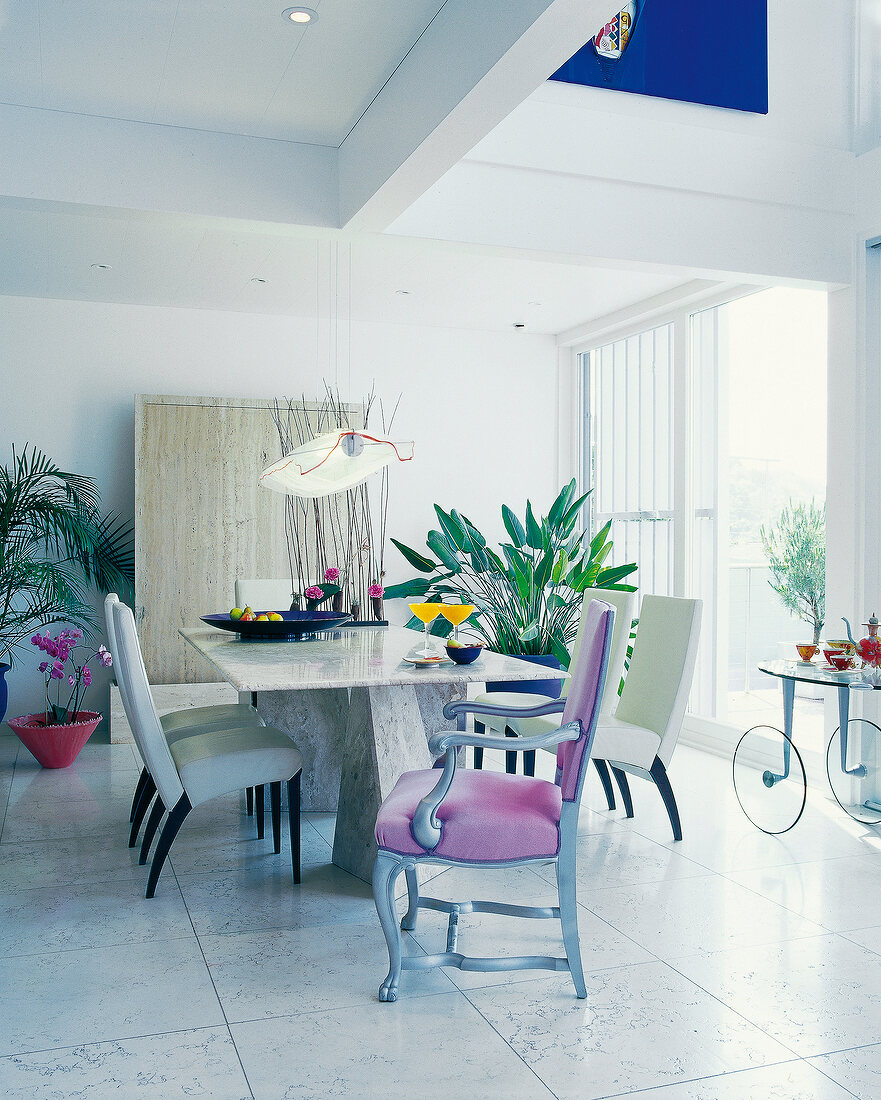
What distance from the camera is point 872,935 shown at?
293 centimetres

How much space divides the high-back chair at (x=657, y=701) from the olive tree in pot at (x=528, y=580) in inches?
50.6

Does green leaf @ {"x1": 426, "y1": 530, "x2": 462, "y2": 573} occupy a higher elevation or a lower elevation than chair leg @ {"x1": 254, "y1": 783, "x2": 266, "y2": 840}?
higher

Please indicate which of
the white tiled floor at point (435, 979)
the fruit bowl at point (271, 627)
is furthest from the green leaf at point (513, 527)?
the white tiled floor at point (435, 979)

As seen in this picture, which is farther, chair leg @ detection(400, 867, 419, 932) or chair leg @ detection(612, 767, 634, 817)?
chair leg @ detection(612, 767, 634, 817)

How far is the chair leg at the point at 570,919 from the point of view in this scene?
249cm

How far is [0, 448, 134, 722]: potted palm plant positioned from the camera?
525 cm

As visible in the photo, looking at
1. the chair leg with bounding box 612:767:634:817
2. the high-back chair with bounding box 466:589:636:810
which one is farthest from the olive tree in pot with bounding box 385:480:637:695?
the chair leg with bounding box 612:767:634:817

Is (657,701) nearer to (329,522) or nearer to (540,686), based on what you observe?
(540,686)

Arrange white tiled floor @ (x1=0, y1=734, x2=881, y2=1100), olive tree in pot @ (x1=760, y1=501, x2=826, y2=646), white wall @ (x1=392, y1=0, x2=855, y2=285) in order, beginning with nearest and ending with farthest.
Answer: white tiled floor @ (x1=0, y1=734, x2=881, y2=1100) → white wall @ (x1=392, y1=0, x2=855, y2=285) → olive tree in pot @ (x1=760, y1=501, x2=826, y2=646)

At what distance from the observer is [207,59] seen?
326 cm

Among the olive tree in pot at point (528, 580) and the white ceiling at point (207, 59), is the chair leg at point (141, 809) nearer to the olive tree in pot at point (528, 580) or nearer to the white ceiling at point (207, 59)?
the olive tree in pot at point (528, 580)

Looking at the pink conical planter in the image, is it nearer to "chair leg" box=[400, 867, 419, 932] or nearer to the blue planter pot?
the blue planter pot

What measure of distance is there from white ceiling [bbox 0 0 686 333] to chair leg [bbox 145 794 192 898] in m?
2.21

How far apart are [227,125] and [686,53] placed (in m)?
1.99
